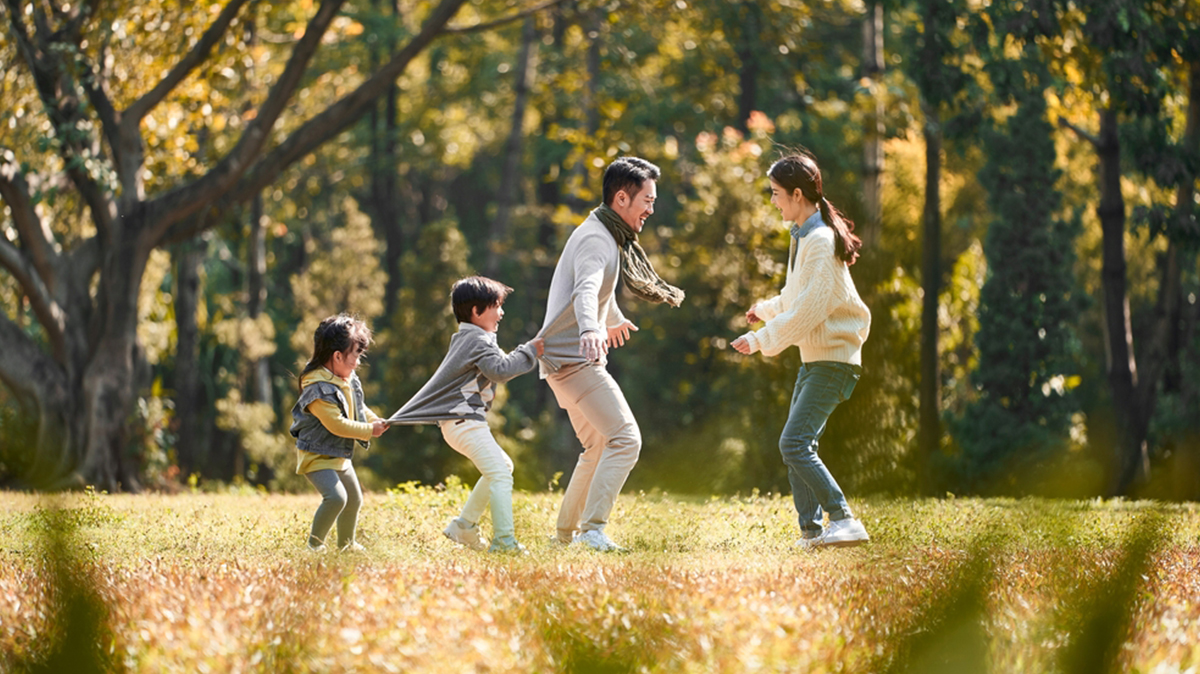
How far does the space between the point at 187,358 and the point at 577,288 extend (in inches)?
791

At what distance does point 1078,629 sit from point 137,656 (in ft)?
11.5

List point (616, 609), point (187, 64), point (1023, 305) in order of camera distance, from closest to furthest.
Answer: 1. point (616, 609)
2. point (187, 64)
3. point (1023, 305)

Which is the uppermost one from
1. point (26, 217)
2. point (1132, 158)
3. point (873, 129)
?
point (26, 217)

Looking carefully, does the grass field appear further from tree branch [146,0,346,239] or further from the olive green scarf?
tree branch [146,0,346,239]

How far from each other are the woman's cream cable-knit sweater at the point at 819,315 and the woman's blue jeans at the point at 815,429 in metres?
0.08

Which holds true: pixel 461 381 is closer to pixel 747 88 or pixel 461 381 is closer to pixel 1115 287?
pixel 1115 287

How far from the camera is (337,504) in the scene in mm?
6699

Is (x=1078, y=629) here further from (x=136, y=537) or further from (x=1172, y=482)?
(x=1172, y=482)

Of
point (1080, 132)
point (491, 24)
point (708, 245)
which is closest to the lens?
point (491, 24)

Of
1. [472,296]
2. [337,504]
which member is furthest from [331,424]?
[472,296]

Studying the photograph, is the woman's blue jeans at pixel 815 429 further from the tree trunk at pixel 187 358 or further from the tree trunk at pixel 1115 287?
the tree trunk at pixel 187 358

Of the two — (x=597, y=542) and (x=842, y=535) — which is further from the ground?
(x=597, y=542)

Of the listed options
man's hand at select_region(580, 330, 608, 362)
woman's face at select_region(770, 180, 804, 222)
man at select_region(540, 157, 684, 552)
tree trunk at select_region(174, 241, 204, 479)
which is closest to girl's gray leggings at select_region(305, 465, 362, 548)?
man at select_region(540, 157, 684, 552)

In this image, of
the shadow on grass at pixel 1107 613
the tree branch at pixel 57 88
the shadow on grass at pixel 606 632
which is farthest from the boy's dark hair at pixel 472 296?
the tree branch at pixel 57 88
